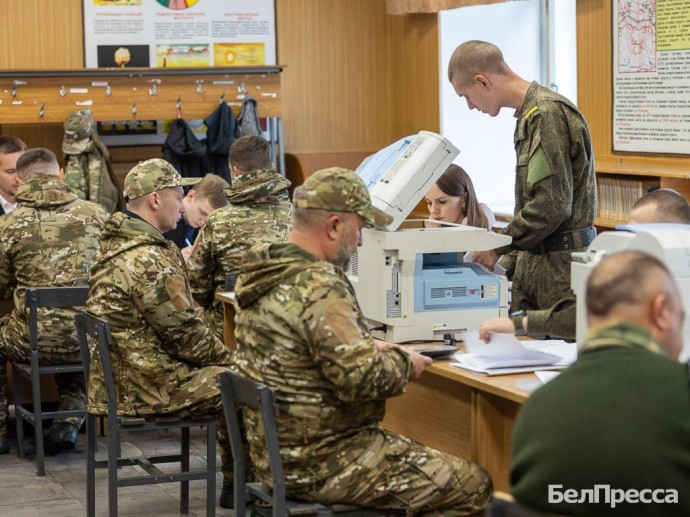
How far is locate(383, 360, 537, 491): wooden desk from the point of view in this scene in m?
3.28

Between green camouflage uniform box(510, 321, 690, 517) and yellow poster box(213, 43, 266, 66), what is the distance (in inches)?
289

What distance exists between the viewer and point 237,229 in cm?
512

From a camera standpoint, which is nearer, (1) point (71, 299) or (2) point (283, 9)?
(1) point (71, 299)

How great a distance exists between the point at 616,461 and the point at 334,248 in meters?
1.27

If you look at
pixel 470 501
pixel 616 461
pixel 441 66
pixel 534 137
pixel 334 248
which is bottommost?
pixel 470 501

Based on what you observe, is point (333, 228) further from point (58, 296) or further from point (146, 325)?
point (58, 296)

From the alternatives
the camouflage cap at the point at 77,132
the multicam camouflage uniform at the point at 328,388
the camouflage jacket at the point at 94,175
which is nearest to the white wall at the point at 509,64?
the camouflage jacket at the point at 94,175

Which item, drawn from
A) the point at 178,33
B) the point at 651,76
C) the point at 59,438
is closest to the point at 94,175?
the point at 178,33

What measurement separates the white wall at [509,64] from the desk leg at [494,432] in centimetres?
507

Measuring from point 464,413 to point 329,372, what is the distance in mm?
724

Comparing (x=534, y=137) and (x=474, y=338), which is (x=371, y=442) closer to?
(x=474, y=338)

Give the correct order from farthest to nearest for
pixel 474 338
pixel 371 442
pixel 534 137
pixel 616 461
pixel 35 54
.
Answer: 1. pixel 35 54
2. pixel 534 137
3. pixel 474 338
4. pixel 371 442
5. pixel 616 461

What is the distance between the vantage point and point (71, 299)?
5.08 meters

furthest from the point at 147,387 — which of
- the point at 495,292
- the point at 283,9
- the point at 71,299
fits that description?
the point at 283,9
